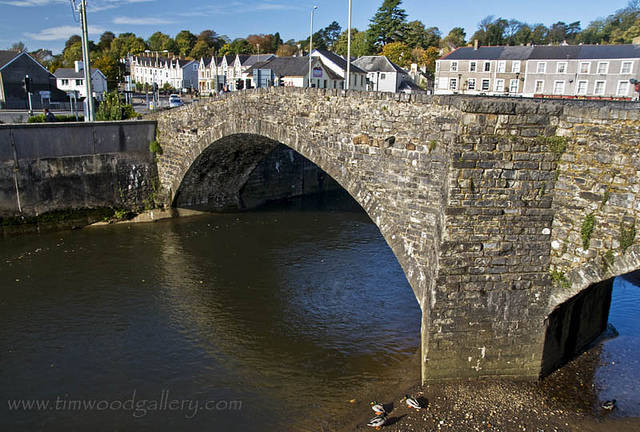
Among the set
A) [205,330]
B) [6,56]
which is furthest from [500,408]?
[6,56]

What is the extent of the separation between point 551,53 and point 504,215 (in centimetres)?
3072

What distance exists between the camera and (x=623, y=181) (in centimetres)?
729

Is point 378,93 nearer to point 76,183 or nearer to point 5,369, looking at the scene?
point 5,369

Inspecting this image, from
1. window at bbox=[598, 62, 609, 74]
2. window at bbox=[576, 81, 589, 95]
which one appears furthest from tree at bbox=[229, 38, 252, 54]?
window at bbox=[598, 62, 609, 74]

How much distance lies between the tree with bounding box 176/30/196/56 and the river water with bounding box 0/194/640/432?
83.9 meters

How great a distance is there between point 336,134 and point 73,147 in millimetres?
11358

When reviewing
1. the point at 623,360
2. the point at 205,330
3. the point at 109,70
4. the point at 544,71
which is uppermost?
the point at 109,70

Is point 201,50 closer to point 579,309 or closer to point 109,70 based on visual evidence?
point 109,70

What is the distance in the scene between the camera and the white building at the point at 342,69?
44.8 metres

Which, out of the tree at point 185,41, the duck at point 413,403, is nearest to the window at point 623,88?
the duck at point 413,403

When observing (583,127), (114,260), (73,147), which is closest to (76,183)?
(73,147)

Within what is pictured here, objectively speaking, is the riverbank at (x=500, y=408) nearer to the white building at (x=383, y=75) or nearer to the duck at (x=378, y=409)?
the duck at (x=378, y=409)

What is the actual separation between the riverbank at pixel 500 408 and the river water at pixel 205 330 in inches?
17.4

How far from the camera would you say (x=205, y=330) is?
11.6m
